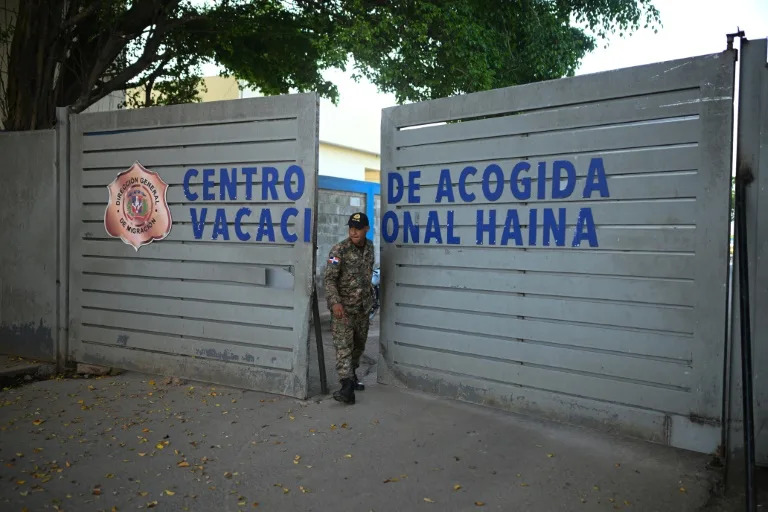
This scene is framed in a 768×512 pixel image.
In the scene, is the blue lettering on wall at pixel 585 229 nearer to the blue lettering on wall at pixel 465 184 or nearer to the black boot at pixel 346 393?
the blue lettering on wall at pixel 465 184

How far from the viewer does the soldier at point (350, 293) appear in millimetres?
5832

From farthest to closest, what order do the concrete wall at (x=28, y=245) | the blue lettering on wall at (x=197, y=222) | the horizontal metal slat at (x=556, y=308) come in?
the concrete wall at (x=28, y=245) < the blue lettering on wall at (x=197, y=222) < the horizontal metal slat at (x=556, y=308)

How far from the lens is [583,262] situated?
16.4ft

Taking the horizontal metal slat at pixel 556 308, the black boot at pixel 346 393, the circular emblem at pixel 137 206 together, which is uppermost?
the circular emblem at pixel 137 206

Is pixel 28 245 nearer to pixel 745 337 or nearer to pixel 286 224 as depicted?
pixel 286 224

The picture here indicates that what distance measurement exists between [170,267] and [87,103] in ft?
17.1

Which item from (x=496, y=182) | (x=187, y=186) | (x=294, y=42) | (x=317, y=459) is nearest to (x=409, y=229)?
(x=496, y=182)

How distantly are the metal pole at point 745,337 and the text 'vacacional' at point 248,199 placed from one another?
11.4ft

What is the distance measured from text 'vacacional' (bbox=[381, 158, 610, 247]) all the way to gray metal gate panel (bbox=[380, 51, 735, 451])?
0.03 metres

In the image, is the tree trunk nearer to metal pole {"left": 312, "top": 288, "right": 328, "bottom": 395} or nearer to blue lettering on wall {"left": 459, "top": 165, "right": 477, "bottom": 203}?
metal pole {"left": 312, "top": 288, "right": 328, "bottom": 395}

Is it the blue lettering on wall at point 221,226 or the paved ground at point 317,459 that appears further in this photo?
the blue lettering on wall at point 221,226

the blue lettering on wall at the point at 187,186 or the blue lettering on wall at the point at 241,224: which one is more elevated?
the blue lettering on wall at the point at 187,186

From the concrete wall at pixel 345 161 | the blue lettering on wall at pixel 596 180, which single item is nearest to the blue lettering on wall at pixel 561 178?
the blue lettering on wall at pixel 596 180

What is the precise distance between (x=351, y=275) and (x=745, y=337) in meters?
3.42
